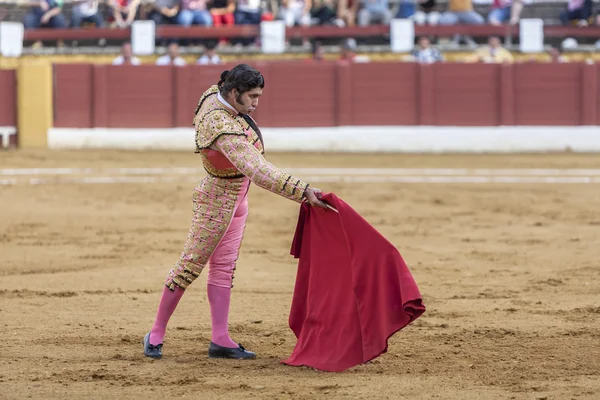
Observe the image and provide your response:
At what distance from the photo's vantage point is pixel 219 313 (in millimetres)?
4688

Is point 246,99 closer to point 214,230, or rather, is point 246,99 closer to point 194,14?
point 214,230

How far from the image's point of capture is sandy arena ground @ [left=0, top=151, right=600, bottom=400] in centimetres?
Answer: 424

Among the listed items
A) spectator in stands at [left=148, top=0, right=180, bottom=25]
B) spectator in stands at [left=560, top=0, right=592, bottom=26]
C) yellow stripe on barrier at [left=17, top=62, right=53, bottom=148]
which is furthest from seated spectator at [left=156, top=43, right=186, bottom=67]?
spectator in stands at [left=560, top=0, right=592, bottom=26]

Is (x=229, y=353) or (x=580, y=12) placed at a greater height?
(x=580, y=12)

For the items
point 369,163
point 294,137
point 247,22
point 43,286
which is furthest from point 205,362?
point 247,22

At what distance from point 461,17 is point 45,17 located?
6.45 metres

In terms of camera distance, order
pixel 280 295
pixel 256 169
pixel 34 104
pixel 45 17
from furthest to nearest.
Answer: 1. pixel 45 17
2. pixel 34 104
3. pixel 280 295
4. pixel 256 169

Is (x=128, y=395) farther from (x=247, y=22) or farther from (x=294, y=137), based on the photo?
(x=247, y=22)

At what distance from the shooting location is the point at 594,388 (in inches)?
161

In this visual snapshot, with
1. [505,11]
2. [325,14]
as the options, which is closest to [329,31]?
[325,14]

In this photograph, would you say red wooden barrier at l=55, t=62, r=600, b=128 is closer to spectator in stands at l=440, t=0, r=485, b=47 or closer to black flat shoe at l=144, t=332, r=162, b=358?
spectator in stands at l=440, t=0, r=485, b=47

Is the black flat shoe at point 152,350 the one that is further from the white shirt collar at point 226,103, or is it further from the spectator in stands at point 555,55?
the spectator in stands at point 555,55

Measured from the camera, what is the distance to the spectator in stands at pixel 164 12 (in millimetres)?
17312

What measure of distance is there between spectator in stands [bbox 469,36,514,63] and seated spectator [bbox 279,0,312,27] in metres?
2.70
